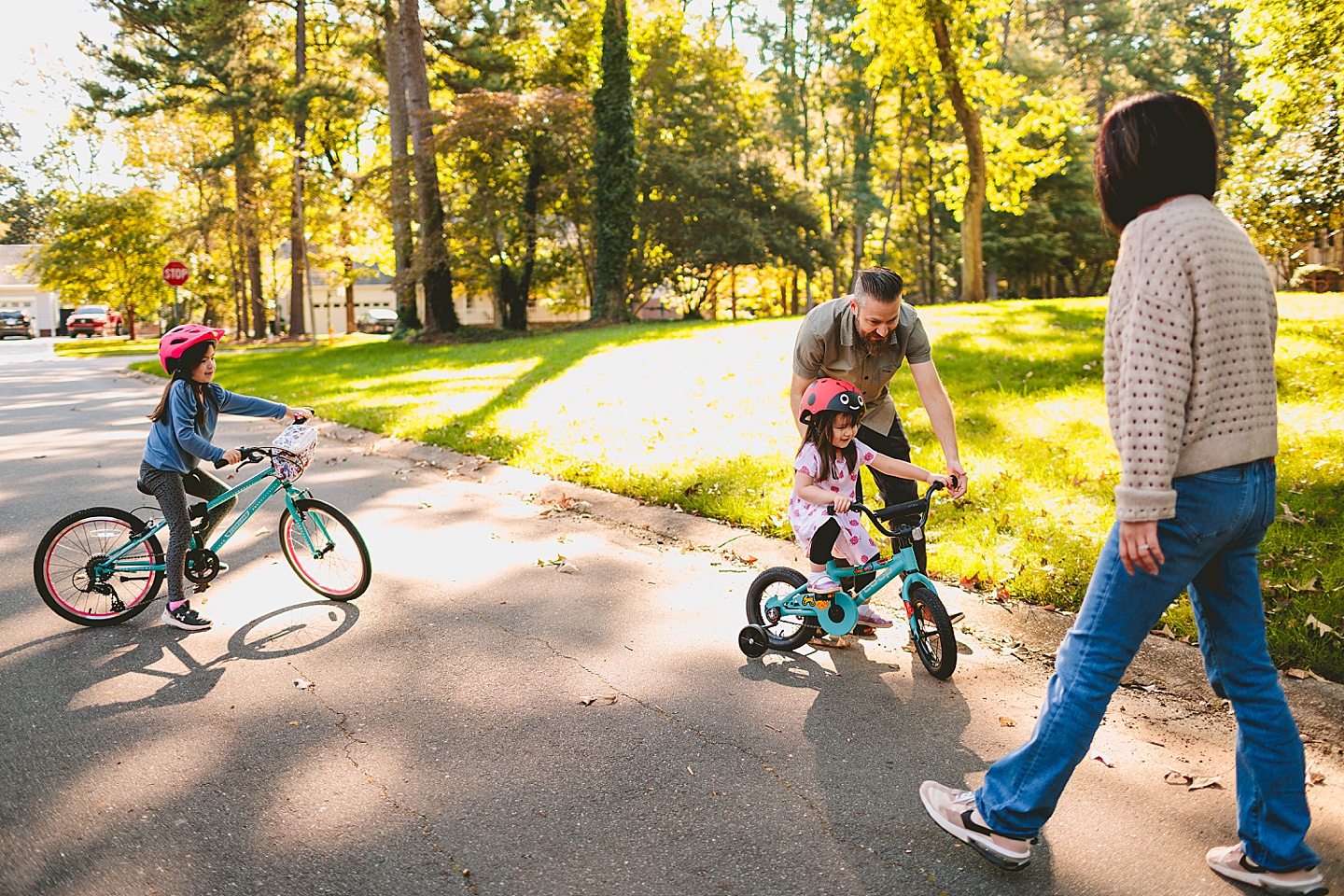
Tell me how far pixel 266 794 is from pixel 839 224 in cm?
4086

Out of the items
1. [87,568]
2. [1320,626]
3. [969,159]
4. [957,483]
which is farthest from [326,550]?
[969,159]

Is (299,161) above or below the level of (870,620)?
above

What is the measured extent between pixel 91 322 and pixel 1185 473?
66327mm

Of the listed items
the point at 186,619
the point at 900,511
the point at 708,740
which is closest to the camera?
the point at 708,740

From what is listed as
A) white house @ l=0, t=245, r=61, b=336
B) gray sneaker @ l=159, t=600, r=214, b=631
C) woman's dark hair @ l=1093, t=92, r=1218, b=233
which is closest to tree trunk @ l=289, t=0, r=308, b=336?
gray sneaker @ l=159, t=600, r=214, b=631

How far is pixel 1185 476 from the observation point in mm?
2451

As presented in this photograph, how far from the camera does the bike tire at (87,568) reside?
4.96m

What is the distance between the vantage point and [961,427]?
28.4ft

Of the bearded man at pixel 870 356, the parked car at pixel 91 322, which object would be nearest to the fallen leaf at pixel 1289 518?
the bearded man at pixel 870 356

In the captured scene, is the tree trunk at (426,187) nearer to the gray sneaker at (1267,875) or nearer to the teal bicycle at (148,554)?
the teal bicycle at (148,554)

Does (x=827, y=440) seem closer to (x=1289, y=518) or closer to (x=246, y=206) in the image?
(x=1289, y=518)

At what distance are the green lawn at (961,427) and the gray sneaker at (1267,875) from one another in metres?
1.73

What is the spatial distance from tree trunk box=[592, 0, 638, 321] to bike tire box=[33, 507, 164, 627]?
74.2ft

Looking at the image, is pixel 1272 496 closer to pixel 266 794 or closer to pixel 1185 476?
pixel 1185 476
